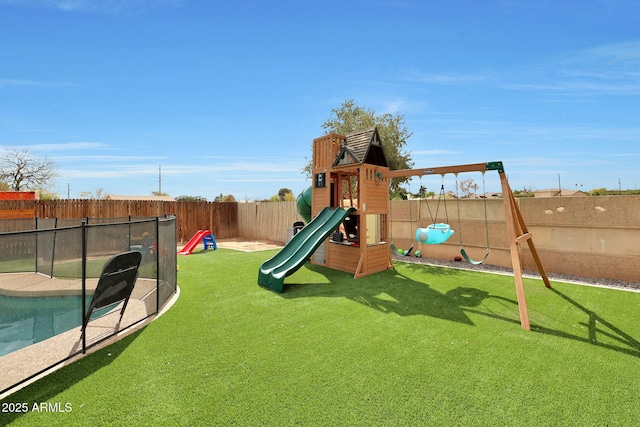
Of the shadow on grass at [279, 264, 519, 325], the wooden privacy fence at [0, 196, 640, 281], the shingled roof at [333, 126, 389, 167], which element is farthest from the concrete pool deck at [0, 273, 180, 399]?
the wooden privacy fence at [0, 196, 640, 281]

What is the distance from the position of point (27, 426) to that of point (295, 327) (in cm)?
276

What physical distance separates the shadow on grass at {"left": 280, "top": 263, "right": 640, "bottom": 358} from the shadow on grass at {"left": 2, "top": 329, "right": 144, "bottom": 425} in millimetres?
2977

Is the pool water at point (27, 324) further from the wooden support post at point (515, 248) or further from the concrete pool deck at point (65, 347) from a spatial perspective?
the wooden support post at point (515, 248)

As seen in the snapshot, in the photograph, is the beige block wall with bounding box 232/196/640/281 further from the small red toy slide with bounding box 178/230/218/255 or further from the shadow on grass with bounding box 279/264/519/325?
the small red toy slide with bounding box 178/230/218/255

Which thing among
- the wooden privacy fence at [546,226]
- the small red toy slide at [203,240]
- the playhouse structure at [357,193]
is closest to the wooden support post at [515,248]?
the wooden privacy fence at [546,226]

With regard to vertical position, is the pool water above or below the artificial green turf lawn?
above

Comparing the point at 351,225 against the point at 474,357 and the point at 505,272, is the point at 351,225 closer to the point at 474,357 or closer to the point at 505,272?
the point at 505,272

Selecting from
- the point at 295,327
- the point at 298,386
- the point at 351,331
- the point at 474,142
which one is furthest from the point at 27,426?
the point at 474,142

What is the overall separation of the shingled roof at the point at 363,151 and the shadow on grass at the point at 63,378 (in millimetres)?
6410

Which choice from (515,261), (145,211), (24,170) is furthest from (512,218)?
(24,170)

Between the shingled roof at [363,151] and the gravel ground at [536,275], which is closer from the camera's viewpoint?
the gravel ground at [536,275]

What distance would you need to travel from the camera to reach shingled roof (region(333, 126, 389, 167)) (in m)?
7.94

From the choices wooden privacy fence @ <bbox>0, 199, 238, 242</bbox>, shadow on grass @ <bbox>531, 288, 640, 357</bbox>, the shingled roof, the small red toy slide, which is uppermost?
the shingled roof

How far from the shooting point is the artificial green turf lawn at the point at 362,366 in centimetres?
239
